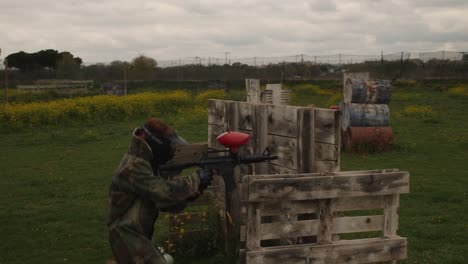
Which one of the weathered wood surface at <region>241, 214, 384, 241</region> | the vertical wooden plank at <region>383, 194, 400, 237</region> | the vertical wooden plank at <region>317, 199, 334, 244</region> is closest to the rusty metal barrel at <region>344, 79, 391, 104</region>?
the vertical wooden plank at <region>383, 194, 400, 237</region>

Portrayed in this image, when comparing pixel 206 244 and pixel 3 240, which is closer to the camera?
pixel 206 244

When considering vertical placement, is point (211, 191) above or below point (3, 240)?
above

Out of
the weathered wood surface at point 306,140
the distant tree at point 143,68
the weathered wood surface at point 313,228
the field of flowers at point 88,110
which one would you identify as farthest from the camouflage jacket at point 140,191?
the distant tree at point 143,68

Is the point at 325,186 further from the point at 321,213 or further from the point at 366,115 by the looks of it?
the point at 366,115

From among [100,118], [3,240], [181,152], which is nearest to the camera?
[181,152]

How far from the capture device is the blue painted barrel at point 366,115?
14.7m

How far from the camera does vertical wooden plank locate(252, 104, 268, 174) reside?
5691 millimetres

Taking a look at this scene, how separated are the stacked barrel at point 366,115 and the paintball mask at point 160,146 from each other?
10.5 metres

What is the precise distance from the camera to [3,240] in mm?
7875

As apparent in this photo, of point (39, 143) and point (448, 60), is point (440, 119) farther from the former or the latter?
point (448, 60)

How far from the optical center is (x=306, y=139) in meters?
5.01

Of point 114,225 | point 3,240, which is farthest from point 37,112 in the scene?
point 114,225

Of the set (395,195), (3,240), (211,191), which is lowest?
(3,240)

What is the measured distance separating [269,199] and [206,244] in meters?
2.77
